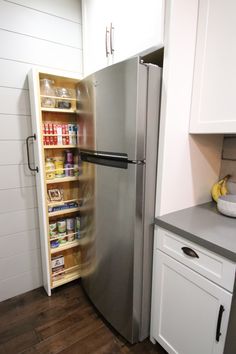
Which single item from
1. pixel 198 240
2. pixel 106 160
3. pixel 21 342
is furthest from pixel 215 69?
pixel 21 342

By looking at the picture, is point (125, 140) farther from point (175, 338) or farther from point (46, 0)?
point (46, 0)

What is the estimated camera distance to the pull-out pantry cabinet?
4.81ft

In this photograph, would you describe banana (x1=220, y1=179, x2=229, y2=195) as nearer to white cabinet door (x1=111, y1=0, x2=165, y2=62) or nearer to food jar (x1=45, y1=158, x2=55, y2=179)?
white cabinet door (x1=111, y1=0, x2=165, y2=62)

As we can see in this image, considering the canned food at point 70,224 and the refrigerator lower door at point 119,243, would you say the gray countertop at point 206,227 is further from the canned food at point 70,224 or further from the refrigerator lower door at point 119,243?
Result: the canned food at point 70,224

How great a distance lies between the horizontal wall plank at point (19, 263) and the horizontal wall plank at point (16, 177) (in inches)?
23.0

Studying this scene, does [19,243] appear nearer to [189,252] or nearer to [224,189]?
[189,252]

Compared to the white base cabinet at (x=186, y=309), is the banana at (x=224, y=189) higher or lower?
higher

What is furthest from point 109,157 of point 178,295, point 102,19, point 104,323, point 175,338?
point 104,323

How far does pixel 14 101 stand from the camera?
1.49 m

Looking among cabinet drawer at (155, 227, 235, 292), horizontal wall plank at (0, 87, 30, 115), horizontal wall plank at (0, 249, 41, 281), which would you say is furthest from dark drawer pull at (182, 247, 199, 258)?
horizontal wall plank at (0, 87, 30, 115)

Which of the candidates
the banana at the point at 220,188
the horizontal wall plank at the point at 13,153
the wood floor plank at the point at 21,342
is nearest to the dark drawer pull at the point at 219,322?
the banana at the point at 220,188

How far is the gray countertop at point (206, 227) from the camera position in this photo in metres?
0.88

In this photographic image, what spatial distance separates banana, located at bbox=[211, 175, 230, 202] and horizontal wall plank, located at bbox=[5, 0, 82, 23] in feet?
5.48

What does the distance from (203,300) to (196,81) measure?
1134 mm
